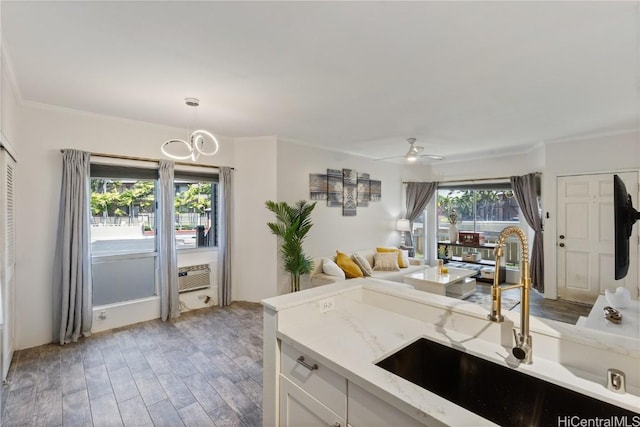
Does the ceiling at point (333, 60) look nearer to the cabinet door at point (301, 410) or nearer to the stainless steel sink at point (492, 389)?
the stainless steel sink at point (492, 389)

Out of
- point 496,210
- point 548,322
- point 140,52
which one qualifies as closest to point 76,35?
point 140,52

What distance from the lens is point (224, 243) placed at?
4.51 meters

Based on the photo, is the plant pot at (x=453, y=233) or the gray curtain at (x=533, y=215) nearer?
the gray curtain at (x=533, y=215)

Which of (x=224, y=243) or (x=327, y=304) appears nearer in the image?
(x=327, y=304)

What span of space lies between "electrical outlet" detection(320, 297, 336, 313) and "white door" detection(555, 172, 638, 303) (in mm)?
4854

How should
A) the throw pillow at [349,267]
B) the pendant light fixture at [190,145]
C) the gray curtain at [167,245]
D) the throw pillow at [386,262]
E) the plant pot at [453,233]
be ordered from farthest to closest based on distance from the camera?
the plant pot at [453,233] < the throw pillow at [386,262] < the throw pillow at [349,267] < the gray curtain at [167,245] < the pendant light fixture at [190,145]

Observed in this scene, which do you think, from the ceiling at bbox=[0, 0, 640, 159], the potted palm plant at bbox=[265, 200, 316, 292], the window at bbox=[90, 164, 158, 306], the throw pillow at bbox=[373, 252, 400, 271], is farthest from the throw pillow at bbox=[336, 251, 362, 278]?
the window at bbox=[90, 164, 158, 306]

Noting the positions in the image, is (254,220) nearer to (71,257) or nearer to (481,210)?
(71,257)

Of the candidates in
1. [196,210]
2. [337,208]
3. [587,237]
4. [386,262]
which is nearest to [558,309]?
[587,237]

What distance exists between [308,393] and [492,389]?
2.40 feet

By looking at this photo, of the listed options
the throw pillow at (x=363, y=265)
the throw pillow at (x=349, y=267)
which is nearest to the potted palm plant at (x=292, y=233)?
the throw pillow at (x=349, y=267)

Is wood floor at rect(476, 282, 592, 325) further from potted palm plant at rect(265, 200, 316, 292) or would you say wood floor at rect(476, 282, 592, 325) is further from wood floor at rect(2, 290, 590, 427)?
wood floor at rect(2, 290, 590, 427)

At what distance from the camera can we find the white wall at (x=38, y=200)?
3.11m

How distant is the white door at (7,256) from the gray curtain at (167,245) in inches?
53.2
